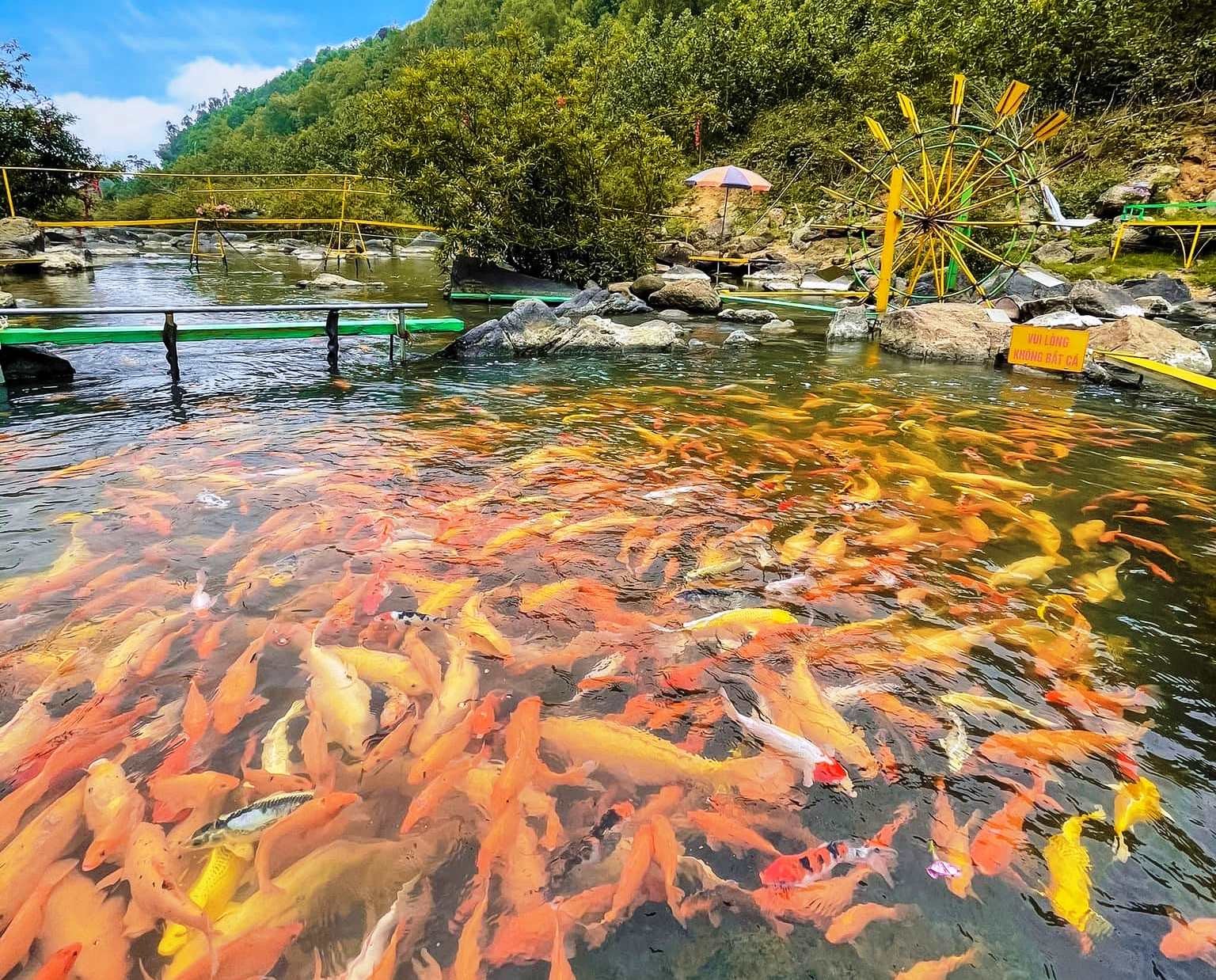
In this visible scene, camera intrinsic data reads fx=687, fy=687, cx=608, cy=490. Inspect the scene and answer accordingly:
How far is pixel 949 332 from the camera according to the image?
10.3 metres

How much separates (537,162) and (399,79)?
355 cm

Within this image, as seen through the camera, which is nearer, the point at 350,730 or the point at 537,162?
the point at 350,730

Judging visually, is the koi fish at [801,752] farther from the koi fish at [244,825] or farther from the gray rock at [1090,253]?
the gray rock at [1090,253]

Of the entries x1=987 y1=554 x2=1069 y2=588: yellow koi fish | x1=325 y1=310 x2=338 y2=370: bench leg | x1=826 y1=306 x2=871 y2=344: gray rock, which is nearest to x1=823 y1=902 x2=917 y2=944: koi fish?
x1=987 y1=554 x2=1069 y2=588: yellow koi fish

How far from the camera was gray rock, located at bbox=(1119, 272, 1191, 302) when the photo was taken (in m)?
15.2

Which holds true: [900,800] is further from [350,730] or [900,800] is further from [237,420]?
[237,420]

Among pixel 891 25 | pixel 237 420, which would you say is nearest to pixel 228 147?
pixel 891 25

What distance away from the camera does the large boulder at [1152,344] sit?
9195 mm

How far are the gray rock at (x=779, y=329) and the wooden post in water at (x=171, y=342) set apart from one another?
8966 mm

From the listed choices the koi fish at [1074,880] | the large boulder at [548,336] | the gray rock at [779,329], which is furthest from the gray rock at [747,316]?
the koi fish at [1074,880]

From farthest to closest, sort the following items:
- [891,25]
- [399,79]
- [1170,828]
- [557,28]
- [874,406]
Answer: [557,28]
[891,25]
[399,79]
[874,406]
[1170,828]

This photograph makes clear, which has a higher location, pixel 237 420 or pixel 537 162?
pixel 537 162

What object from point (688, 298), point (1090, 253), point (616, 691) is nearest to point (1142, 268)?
point (1090, 253)

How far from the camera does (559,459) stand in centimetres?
546
